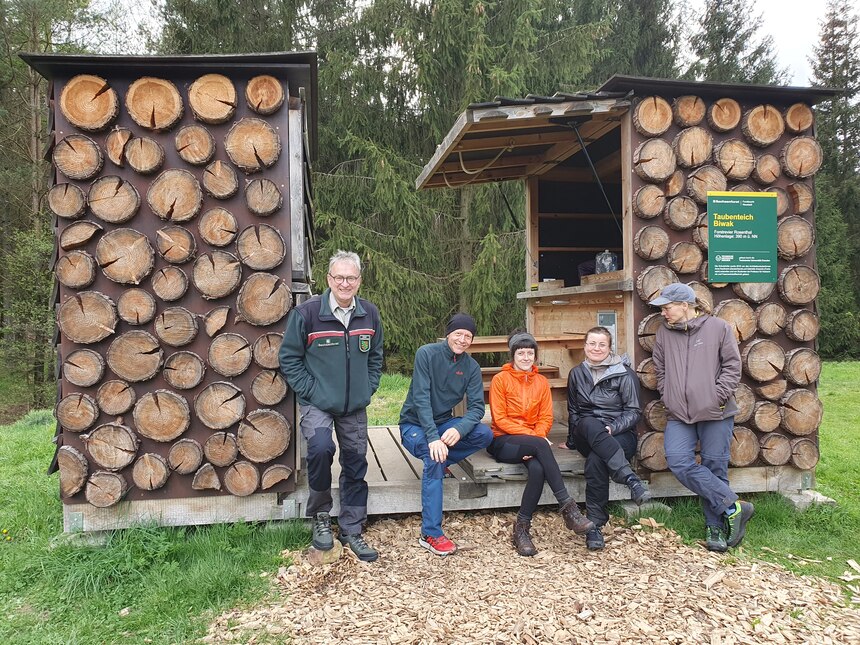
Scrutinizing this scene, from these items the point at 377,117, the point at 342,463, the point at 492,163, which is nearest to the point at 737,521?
the point at 342,463

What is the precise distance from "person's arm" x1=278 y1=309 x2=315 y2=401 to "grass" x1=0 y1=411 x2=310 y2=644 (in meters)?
1.04

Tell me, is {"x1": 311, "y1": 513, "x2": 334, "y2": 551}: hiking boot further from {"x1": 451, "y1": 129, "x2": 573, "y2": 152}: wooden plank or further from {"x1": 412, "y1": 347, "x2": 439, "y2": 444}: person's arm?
{"x1": 451, "y1": 129, "x2": 573, "y2": 152}: wooden plank

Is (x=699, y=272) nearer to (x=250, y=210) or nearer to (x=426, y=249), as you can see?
(x=250, y=210)

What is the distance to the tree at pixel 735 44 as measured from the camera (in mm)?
19703

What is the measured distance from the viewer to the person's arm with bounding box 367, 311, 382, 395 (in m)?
4.02

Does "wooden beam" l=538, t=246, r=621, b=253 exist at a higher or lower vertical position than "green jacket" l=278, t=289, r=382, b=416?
higher

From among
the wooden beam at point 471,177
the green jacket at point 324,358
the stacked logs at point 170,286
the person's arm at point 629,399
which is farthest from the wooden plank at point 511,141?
the person's arm at point 629,399

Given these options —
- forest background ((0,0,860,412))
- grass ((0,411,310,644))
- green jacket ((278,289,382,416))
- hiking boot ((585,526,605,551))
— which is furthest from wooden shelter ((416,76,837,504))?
forest background ((0,0,860,412))

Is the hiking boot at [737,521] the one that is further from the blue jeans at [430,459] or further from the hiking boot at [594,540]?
the blue jeans at [430,459]

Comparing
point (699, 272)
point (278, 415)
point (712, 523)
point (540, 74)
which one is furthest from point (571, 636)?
point (540, 74)

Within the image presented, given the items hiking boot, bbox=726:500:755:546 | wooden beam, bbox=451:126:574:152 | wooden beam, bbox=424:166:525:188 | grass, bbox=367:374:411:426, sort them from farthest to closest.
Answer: grass, bbox=367:374:411:426, wooden beam, bbox=424:166:525:188, wooden beam, bbox=451:126:574:152, hiking boot, bbox=726:500:755:546

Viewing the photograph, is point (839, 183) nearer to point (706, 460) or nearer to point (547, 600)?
point (706, 460)

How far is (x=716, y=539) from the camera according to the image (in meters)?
3.97

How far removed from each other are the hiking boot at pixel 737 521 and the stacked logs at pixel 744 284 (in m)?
0.63
